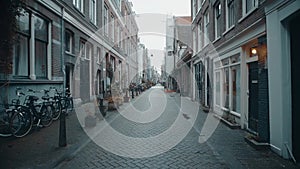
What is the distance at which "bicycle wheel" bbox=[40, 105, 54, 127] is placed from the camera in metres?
8.96

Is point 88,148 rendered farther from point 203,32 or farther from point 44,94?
point 203,32

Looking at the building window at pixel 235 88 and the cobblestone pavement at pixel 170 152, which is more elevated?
the building window at pixel 235 88

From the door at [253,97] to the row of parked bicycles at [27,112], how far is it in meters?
5.44

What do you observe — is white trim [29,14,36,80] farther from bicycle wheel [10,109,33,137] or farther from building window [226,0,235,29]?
building window [226,0,235,29]

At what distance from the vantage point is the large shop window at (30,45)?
8.70 meters

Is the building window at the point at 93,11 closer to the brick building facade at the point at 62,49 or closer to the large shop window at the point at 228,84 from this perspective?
the brick building facade at the point at 62,49

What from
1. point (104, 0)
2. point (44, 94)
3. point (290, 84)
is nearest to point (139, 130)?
point (44, 94)

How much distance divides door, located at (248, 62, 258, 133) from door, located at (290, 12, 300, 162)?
2.40 meters

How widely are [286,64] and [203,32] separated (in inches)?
474

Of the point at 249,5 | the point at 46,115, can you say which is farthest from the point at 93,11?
the point at 249,5

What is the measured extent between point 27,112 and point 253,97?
21.5 ft

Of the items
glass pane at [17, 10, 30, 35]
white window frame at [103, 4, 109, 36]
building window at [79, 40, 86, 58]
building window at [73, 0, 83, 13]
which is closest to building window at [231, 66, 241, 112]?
glass pane at [17, 10, 30, 35]

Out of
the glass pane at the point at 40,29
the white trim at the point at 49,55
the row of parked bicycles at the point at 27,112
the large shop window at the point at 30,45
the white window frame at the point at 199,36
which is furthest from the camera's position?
the white window frame at the point at 199,36

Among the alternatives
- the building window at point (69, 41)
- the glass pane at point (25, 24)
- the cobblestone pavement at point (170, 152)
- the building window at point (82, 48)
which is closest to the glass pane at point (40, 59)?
the glass pane at point (25, 24)
